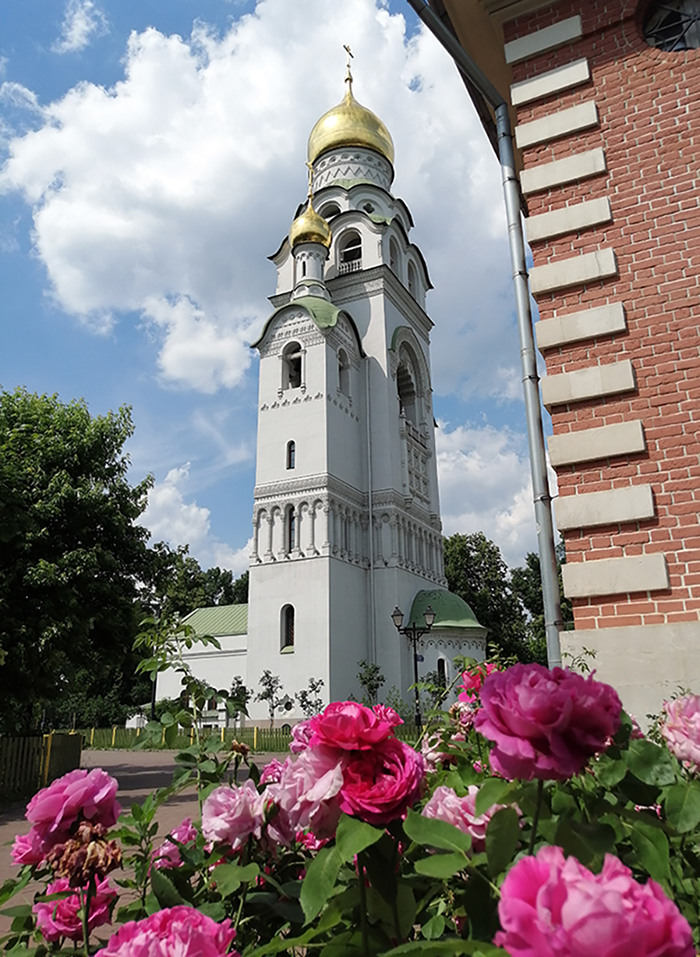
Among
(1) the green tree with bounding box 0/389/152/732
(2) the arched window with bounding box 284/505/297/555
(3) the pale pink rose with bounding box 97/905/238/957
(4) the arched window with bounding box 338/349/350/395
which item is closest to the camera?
(3) the pale pink rose with bounding box 97/905/238/957

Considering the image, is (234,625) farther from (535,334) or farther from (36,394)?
(535,334)

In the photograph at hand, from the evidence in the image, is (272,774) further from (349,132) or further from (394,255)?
(349,132)

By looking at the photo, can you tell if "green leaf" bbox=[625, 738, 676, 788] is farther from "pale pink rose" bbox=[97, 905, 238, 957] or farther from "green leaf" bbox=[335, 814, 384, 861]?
"pale pink rose" bbox=[97, 905, 238, 957]

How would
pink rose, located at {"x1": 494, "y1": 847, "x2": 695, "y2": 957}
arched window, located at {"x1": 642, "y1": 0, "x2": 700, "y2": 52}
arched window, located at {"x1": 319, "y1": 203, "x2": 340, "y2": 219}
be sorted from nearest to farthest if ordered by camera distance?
pink rose, located at {"x1": 494, "y1": 847, "x2": 695, "y2": 957}
arched window, located at {"x1": 642, "y1": 0, "x2": 700, "y2": 52}
arched window, located at {"x1": 319, "y1": 203, "x2": 340, "y2": 219}

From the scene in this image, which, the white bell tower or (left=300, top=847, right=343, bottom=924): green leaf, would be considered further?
the white bell tower

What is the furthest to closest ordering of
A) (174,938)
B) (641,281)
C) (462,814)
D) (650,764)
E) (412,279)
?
(412,279) < (641,281) < (650,764) < (462,814) < (174,938)

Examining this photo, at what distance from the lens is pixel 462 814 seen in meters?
1.51

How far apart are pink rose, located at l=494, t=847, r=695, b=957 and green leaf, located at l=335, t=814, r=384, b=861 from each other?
1.57ft

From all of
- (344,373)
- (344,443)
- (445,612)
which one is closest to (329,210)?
(344,373)

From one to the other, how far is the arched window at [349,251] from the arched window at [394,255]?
2069 mm

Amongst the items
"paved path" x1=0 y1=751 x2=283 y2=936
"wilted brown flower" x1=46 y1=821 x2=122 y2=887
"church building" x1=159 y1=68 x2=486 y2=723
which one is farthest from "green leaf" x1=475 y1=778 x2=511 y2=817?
"church building" x1=159 y1=68 x2=486 y2=723

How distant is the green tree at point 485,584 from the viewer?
47.7m

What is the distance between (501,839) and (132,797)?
44.6 feet

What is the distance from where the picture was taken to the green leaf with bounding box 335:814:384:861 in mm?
1274
